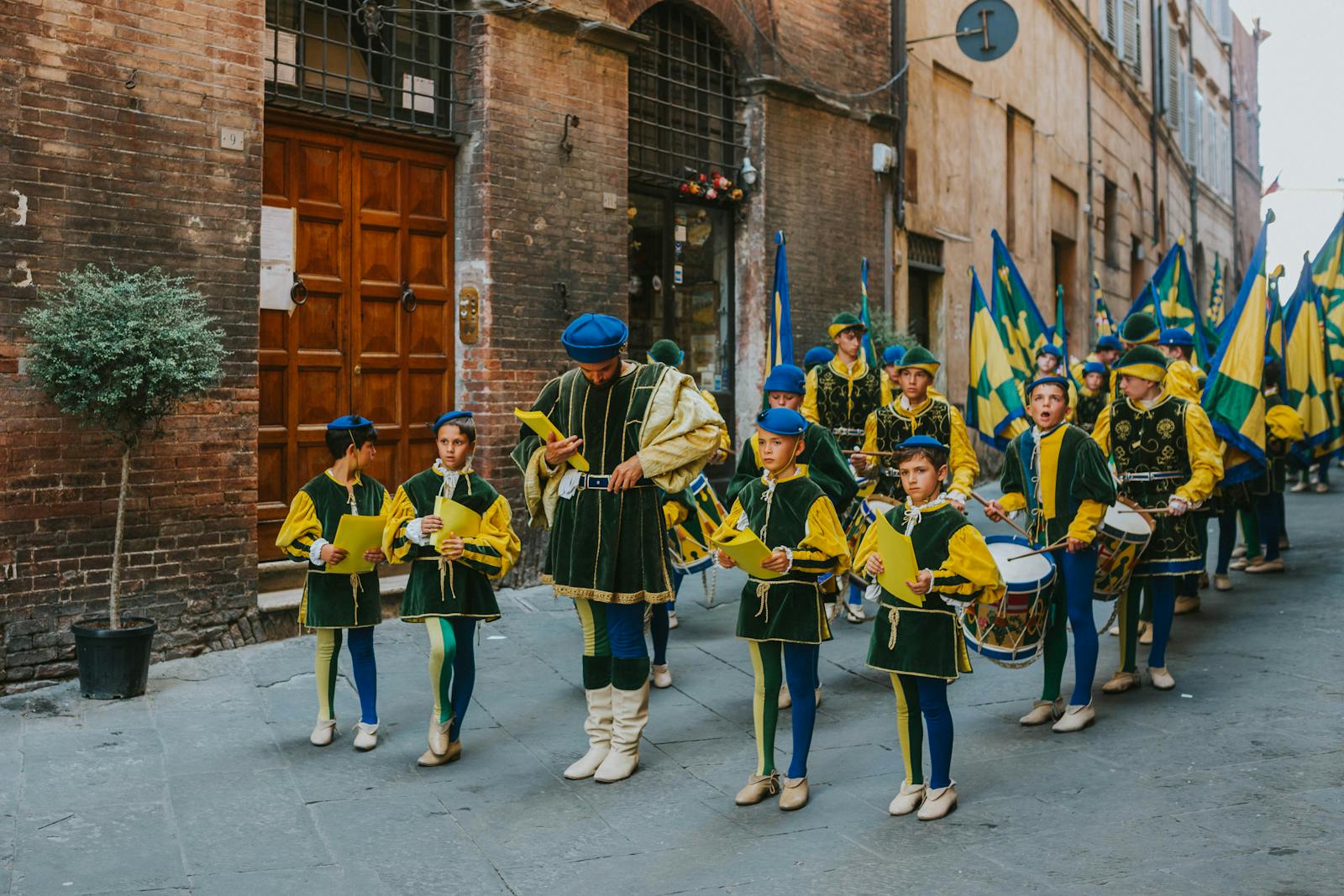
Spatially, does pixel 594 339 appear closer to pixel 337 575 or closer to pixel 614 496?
pixel 614 496

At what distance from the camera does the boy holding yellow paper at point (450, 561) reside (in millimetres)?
5938

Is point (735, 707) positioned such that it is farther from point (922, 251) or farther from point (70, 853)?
point (922, 251)

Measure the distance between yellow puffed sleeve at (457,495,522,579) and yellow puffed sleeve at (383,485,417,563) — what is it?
0.93ft

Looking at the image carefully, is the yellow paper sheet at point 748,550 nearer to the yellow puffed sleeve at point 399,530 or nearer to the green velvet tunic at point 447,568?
the green velvet tunic at point 447,568

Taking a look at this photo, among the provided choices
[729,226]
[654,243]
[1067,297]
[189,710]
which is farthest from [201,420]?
[1067,297]

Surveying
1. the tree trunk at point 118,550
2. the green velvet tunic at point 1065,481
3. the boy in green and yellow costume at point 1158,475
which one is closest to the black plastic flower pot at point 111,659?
the tree trunk at point 118,550

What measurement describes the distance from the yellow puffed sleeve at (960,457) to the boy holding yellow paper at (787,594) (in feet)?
6.49

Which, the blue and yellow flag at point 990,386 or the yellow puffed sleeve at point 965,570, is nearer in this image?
the yellow puffed sleeve at point 965,570

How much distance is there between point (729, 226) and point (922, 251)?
13.7ft

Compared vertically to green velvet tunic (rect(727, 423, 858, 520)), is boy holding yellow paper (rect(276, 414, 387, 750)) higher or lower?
lower

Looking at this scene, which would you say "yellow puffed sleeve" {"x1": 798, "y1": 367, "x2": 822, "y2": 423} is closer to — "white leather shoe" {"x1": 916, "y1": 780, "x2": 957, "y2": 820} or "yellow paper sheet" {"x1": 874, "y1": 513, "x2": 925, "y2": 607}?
"yellow paper sheet" {"x1": 874, "y1": 513, "x2": 925, "y2": 607}

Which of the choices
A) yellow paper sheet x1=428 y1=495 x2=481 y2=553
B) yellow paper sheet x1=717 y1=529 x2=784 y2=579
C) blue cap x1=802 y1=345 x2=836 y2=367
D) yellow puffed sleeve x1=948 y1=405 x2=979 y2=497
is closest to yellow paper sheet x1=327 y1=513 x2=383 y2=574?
yellow paper sheet x1=428 y1=495 x2=481 y2=553

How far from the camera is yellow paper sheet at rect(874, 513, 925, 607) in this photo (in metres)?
5.16

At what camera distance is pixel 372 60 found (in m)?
9.47
